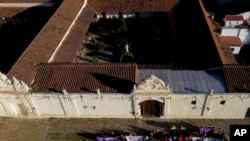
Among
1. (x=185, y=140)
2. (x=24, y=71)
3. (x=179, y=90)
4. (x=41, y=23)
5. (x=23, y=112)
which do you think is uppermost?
(x=41, y=23)

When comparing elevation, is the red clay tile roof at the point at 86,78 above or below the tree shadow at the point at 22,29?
below

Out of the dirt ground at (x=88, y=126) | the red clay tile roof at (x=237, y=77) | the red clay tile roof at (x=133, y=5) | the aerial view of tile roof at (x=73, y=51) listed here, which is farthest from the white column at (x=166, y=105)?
the red clay tile roof at (x=133, y=5)

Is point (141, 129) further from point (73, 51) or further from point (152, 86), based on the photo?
point (73, 51)

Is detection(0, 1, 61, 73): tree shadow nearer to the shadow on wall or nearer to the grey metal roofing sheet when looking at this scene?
the shadow on wall

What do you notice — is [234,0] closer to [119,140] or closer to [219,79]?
[219,79]

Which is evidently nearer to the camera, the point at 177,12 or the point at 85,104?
the point at 85,104

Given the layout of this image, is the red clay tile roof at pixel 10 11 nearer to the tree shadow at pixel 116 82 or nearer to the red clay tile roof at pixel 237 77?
the tree shadow at pixel 116 82

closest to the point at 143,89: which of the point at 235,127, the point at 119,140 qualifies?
the point at 119,140
